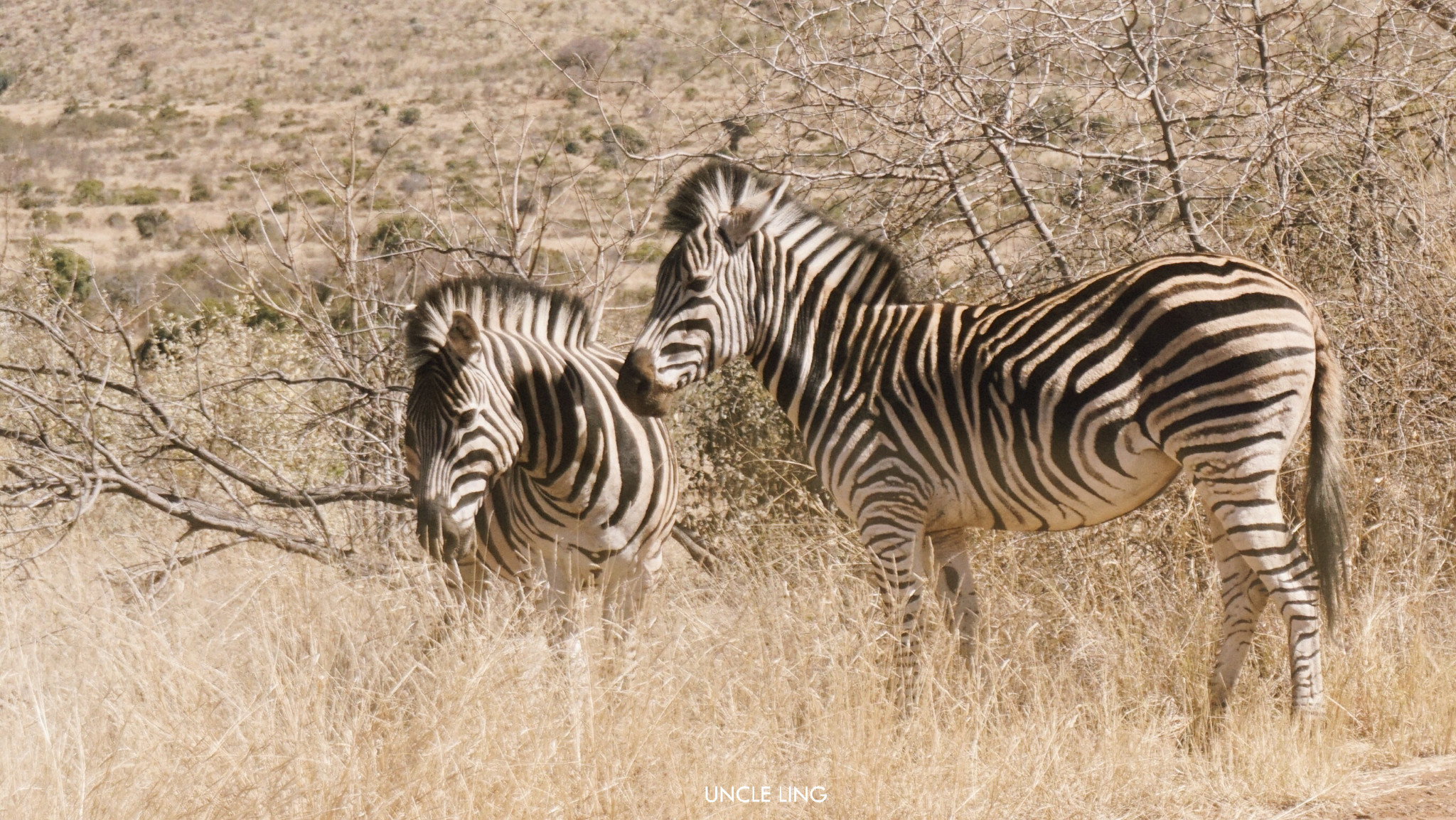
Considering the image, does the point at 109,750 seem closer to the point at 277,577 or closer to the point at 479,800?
the point at 479,800

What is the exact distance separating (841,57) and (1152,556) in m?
2.76

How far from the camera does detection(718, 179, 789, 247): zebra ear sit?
4621 mm

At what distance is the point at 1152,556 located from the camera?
18.2 feet

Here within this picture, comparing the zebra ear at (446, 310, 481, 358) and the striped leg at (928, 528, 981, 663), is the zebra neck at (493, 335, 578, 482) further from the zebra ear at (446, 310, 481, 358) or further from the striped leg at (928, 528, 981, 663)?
the striped leg at (928, 528, 981, 663)

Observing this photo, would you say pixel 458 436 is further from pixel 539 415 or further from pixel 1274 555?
pixel 1274 555

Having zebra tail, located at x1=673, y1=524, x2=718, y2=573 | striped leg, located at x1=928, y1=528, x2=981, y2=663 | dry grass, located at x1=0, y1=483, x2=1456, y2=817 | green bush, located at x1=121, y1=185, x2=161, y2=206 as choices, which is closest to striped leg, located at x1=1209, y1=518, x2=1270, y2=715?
dry grass, located at x1=0, y1=483, x2=1456, y2=817

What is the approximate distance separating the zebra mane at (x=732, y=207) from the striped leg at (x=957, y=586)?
91 cm

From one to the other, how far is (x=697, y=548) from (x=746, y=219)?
2718mm

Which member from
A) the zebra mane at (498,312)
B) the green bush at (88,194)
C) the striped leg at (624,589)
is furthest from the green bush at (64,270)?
the green bush at (88,194)

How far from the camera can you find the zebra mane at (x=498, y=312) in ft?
15.4

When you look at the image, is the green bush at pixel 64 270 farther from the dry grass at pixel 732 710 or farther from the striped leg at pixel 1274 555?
the striped leg at pixel 1274 555

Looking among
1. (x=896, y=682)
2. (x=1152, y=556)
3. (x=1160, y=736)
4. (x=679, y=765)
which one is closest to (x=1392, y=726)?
(x=1160, y=736)

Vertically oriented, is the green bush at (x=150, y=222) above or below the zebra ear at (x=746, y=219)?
above

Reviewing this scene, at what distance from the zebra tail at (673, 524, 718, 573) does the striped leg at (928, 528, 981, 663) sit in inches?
83.3
